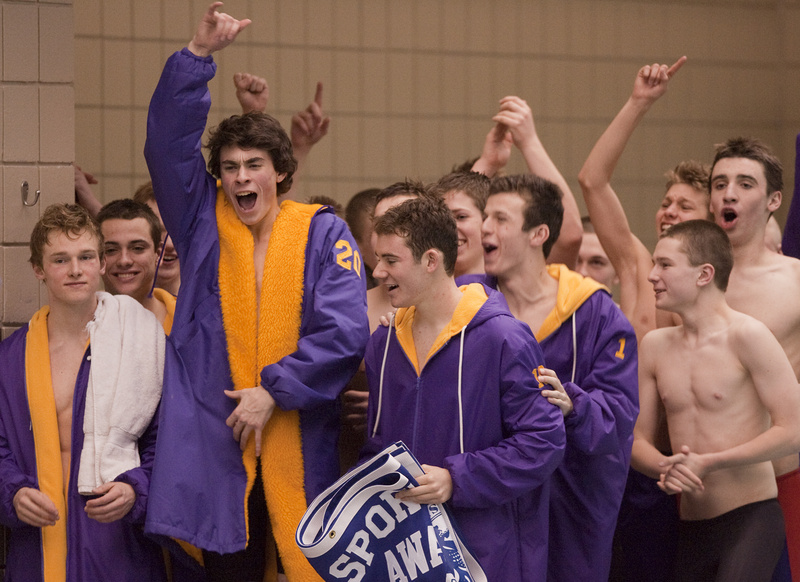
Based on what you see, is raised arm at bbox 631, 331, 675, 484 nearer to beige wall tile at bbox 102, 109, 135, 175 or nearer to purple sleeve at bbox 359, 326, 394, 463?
purple sleeve at bbox 359, 326, 394, 463

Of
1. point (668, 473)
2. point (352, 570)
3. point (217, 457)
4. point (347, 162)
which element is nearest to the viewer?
point (352, 570)

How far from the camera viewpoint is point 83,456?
8.14ft

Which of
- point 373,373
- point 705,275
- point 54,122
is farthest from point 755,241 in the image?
point 54,122

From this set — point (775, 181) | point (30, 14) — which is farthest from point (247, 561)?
point (775, 181)

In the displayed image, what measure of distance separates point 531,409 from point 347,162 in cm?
318

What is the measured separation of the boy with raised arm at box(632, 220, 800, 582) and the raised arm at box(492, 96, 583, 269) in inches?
16.1

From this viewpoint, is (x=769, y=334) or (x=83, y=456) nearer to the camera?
(x=83, y=456)

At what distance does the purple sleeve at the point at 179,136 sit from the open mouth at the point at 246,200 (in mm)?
115

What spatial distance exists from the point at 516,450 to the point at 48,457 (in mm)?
1203

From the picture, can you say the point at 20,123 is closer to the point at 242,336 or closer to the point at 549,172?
the point at 242,336

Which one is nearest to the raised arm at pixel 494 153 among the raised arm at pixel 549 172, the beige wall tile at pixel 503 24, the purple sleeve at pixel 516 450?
the raised arm at pixel 549 172

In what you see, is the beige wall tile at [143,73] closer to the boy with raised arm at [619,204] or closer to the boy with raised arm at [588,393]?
the boy with raised arm at [619,204]

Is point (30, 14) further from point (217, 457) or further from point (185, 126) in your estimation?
point (217, 457)

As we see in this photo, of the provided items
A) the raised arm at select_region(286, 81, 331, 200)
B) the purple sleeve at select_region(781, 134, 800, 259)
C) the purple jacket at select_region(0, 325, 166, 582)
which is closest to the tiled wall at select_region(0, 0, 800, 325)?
the raised arm at select_region(286, 81, 331, 200)
